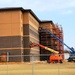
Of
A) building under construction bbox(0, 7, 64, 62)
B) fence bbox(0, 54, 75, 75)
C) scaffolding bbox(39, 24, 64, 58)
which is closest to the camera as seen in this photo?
fence bbox(0, 54, 75, 75)

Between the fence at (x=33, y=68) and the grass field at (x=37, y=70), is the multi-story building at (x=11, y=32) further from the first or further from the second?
the grass field at (x=37, y=70)

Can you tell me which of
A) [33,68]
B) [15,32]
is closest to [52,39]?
[15,32]

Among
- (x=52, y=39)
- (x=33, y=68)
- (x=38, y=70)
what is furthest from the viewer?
(x=52, y=39)

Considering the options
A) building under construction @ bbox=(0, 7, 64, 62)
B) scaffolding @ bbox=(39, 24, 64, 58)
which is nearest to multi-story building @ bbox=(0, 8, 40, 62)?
building under construction @ bbox=(0, 7, 64, 62)

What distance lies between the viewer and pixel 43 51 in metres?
107

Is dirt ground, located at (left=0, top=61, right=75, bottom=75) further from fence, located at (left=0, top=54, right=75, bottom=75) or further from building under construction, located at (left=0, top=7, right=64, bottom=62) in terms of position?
building under construction, located at (left=0, top=7, right=64, bottom=62)

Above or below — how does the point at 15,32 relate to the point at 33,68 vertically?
above

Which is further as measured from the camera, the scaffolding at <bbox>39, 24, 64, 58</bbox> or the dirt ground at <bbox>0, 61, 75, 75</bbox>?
the scaffolding at <bbox>39, 24, 64, 58</bbox>

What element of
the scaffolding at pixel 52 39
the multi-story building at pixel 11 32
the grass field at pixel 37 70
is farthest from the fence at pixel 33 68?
the scaffolding at pixel 52 39

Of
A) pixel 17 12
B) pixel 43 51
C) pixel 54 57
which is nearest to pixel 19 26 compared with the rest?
pixel 17 12

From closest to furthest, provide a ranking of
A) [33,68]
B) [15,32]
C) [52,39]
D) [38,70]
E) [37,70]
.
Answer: [33,68] < [38,70] < [37,70] < [15,32] < [52,39]

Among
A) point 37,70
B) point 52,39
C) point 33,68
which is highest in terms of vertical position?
point 52,39

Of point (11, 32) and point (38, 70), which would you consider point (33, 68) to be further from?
point (11, 32)

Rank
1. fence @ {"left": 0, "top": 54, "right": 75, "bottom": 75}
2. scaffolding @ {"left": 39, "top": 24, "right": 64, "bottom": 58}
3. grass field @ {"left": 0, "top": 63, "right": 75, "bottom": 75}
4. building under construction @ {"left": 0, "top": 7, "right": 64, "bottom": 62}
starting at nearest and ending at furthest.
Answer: grass field @ {"left": 0, "top": 63, "right": 75, "bottom": 75} → fence @ {"left": 0, "top": 54, "right": 75, "bottom": 75} → building under construction @ {"left": 0, "top": 7, "right": 64, "bottom": 62} → scaffolding @ {"left": 39, "top": 24, "right": 64, "bottom": 58}
